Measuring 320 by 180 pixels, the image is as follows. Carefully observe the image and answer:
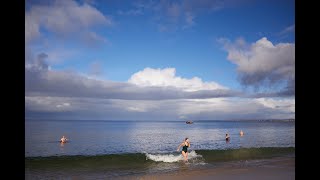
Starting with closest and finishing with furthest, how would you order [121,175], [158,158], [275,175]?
1. [275,175]
2. [121,175]
3. [158,158]

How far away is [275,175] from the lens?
10.6 metres

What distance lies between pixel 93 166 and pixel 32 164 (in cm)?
337
